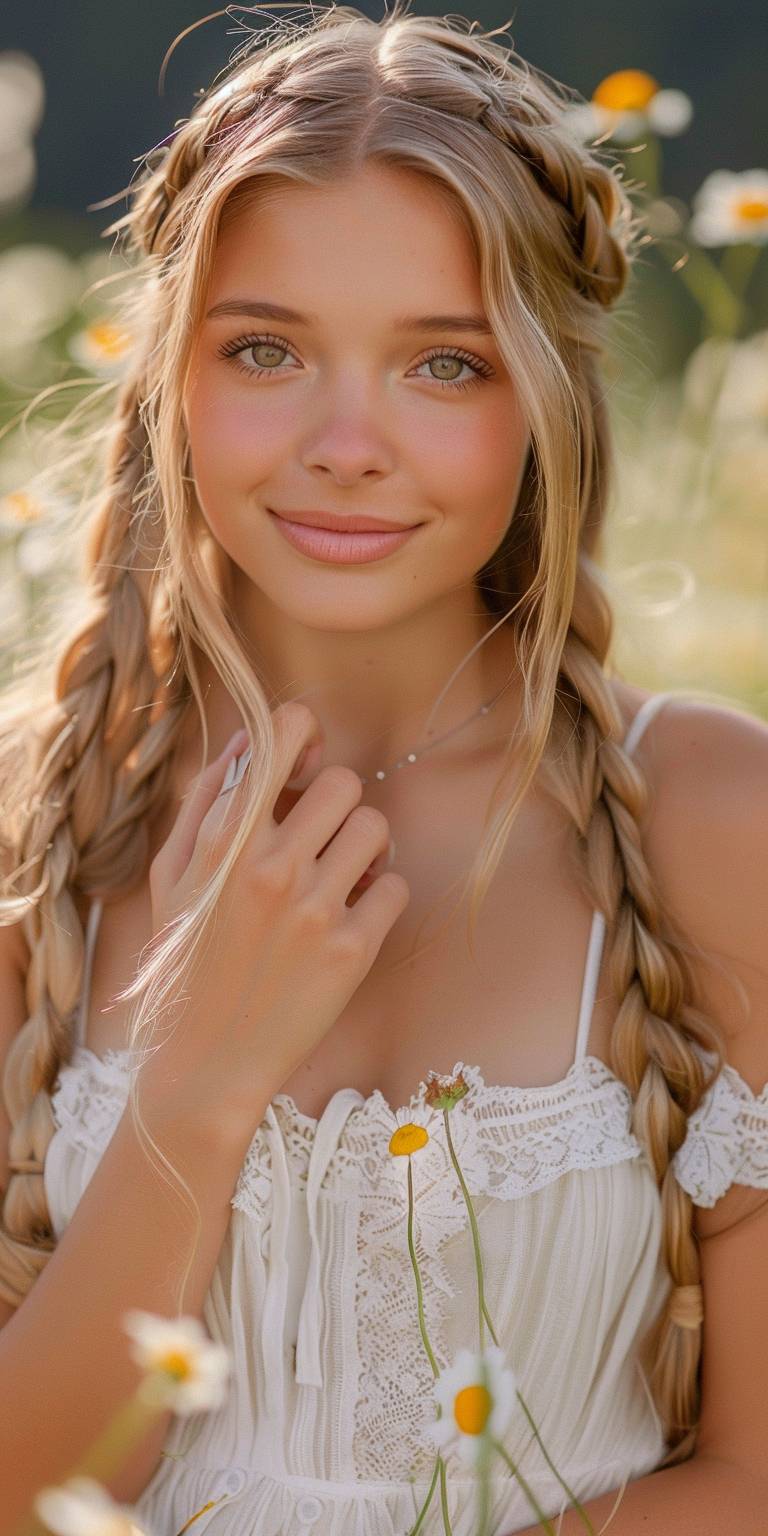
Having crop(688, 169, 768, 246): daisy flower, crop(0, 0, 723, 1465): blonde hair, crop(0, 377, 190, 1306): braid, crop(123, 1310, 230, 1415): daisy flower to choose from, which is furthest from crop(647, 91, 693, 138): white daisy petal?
crop(123, 1310, 230, 1415): daisy flower

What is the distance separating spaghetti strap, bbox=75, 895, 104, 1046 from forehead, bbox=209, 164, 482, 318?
2.35 ft

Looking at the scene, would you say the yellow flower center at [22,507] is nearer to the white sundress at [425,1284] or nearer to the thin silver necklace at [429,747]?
the thin silver necklace at [429,747]

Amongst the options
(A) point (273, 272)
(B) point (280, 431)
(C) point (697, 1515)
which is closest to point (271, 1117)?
(C) point (697, 1515)

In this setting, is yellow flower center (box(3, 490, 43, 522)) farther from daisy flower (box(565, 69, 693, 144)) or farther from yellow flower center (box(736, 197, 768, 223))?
yellow flower center (box(736, 197, 768, 223))

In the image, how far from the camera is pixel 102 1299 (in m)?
1.61

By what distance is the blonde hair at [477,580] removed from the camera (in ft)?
5.45

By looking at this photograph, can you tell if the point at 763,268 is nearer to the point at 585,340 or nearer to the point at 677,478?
the point at 677,478

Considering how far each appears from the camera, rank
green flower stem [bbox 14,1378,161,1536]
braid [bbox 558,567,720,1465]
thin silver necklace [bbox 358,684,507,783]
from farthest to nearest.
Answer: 1. thin silver necklace [bbox 358,684,507,783]
2. braid [bbox 558,567,720,1465]
3. green flower stem [bbox 14,1378,161,1536]

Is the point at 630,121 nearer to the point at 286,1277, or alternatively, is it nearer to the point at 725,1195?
the point at 725,1195

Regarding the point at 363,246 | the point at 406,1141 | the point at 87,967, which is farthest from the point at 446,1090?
the point at 363,246

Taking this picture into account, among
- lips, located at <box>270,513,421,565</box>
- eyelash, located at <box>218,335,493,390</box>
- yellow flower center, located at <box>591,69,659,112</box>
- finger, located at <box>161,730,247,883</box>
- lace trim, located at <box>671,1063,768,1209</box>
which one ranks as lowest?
lace trim, located at <box>671,1063,768,1209</box>

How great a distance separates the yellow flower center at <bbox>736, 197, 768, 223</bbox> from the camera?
8.42 ft

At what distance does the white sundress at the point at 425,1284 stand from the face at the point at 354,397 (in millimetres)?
526

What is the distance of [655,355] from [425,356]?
6.18 ft
